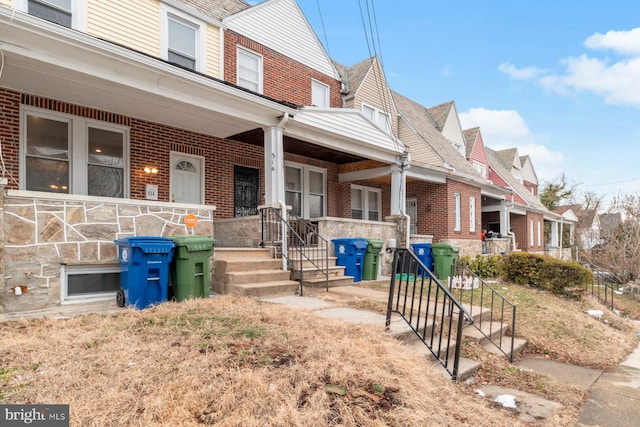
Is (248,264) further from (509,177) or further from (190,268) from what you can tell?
(509,177)

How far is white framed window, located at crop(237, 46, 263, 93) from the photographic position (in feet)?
34.7

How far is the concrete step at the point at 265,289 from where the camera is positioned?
618 centimetres

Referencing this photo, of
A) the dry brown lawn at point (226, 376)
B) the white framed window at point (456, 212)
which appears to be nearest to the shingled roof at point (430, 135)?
the white framed window at point (456, 212)

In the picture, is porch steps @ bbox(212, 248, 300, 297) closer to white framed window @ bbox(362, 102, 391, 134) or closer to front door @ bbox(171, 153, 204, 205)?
front door @ bbox(171, 153, 204, 205)

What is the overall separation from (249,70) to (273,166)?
13.9 feet

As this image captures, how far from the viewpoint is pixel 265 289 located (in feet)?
20.7

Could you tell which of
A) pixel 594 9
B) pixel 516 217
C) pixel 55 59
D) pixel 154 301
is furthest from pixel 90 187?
pixel 516 217

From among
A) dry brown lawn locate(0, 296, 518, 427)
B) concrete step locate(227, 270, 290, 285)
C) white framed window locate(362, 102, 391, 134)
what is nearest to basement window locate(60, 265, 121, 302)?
dry brown lawn locate(0, 296, 518, 427)

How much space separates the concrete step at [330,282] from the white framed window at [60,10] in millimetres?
6877

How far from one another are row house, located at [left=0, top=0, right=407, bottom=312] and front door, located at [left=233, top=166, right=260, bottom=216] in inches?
1.5

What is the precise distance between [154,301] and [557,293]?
10.2m

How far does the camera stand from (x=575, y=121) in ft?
78.9

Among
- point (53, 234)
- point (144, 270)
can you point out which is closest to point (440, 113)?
point (144, 270)

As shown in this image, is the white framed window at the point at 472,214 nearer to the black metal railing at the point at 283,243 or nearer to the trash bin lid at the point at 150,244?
the black metal railing at the point at 283,243
